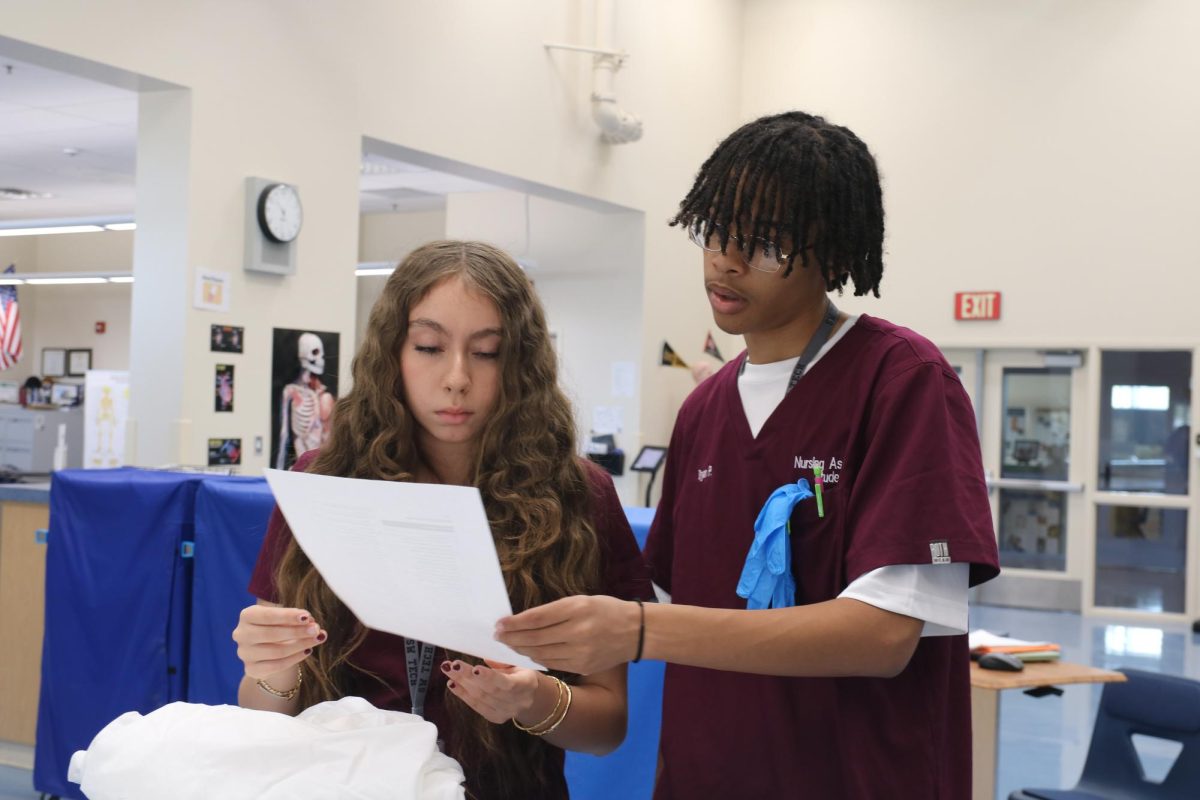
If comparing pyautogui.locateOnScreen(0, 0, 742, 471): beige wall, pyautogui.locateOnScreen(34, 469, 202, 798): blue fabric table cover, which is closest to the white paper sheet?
pyautogui.locateOnScreen(34, 469, 202, 798): blue fabric table cover

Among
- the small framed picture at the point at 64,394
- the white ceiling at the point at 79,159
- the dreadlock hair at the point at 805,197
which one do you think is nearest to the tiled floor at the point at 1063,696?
the dreadlock hair at the point at 805,197

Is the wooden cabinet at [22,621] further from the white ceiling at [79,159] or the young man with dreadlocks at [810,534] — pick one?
the young man with dreadlocks at [810,534]

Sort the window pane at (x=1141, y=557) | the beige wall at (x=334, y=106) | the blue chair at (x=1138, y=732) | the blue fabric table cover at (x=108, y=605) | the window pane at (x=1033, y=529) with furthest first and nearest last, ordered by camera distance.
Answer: the window pane at (x=1033, y=529), the window pane at (x=1141, y=557), the beige wall at (x=334, y=106), the blue fabric table cover at (x=108, y=605), the blue chair at (x=1138, y=732)

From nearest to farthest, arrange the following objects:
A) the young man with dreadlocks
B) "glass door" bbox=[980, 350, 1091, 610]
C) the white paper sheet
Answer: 1. the white paper sheet
2. the young man with dreadlocks
3. "glass door" bbox=[980, 350, 1091, 610]

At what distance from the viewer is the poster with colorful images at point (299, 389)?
5.73 m

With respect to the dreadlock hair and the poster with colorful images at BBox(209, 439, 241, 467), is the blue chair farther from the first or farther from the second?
the poster with colorful images at BBox(209, 439, 241, 467)

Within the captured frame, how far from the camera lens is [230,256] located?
5426 millimetres

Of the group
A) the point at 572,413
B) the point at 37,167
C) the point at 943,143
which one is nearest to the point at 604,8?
the point at 943,143

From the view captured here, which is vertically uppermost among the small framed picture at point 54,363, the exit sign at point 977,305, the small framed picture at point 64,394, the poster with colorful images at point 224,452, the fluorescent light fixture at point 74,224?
the fluorescent light fixture at point 74,224

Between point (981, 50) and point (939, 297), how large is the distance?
2082 mm

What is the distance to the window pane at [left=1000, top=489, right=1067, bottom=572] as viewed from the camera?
369 inches

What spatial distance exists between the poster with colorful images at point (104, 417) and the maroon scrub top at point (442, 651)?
5.85 metres

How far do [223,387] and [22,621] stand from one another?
1.39 m

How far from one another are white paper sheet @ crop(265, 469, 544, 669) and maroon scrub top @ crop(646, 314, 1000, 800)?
0.39 metres
